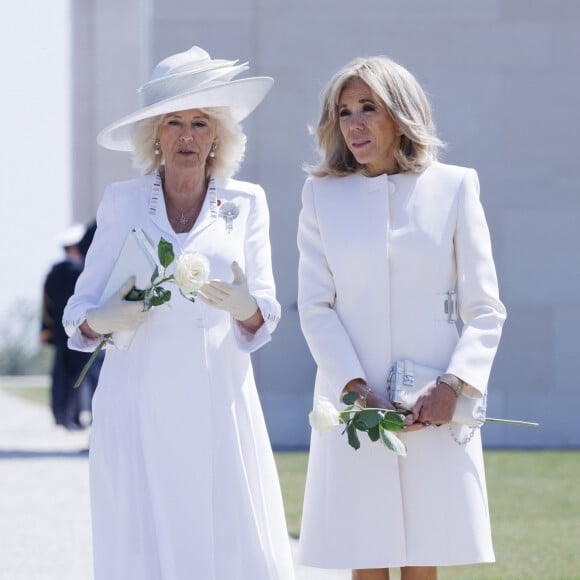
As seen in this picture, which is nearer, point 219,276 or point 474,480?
point 474,480

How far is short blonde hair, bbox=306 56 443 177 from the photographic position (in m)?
5.36

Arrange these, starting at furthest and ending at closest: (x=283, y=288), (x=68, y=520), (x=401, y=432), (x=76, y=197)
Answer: (x=76, y=197), (x=283, y=288), (x=68, y=520), (x=401, y=432)

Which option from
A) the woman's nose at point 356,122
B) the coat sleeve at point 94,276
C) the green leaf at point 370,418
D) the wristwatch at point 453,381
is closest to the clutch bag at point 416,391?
the wristwatch at point 453,381

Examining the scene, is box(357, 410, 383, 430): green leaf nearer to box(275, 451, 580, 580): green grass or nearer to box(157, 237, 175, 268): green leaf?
box(157, 237, 175, 268): green leaf

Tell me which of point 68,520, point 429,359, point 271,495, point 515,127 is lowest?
point 68,520

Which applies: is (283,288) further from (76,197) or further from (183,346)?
(76,197)

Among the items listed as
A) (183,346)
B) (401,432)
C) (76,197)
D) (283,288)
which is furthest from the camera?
(76,197)

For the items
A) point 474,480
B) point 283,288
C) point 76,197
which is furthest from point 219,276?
point 76,197

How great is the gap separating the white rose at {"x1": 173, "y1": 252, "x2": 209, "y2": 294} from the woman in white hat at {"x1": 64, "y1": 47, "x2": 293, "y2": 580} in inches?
8.6

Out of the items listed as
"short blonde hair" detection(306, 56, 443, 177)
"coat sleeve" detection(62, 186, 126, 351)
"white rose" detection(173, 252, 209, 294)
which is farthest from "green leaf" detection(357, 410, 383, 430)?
"coat sleeve" detection(62, 186, 126, 351)

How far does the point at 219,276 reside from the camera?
5.65 m

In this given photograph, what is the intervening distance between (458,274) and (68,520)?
4.86 m

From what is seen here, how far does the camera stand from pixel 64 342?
1520 cm

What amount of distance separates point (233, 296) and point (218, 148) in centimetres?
76
